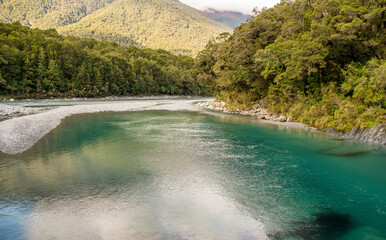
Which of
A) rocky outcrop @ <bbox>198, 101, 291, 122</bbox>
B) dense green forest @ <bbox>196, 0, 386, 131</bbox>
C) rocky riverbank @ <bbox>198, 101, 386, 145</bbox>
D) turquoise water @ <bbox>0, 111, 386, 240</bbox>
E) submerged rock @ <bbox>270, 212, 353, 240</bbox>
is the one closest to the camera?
submerged rock @ <bbox>270, 212, 353, 240</bbox>

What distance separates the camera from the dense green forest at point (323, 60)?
17.8 meters

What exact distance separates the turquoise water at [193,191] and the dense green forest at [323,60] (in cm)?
479

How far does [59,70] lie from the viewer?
61.4 m

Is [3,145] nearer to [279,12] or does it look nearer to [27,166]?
[27,166]

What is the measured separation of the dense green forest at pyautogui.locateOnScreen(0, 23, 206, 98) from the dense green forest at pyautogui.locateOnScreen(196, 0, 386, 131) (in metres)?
23.5

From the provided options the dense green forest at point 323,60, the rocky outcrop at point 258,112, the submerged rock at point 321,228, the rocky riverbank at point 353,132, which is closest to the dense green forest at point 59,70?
the rocky outcrop at point 258,112

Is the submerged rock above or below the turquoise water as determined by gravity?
above

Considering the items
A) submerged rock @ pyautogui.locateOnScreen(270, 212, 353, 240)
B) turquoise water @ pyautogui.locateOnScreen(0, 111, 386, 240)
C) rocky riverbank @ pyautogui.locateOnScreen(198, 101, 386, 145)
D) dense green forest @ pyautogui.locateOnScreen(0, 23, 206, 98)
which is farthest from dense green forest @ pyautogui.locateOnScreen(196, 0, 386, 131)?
dense green forest @ pyautogui.locateOnScreen(0, 23, 206, 98)

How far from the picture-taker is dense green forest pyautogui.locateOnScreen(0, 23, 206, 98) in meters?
52.5

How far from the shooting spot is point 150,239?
18.9 feet

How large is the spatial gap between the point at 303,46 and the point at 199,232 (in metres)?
20.1

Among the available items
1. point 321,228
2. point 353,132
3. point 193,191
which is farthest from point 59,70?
point 321,228

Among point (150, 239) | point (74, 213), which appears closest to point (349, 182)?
point (150, 239)

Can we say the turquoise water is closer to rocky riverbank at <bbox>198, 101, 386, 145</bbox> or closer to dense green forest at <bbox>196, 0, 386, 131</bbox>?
rocky riverbank at <bbox>198, 101, 386, 145</bbox>
